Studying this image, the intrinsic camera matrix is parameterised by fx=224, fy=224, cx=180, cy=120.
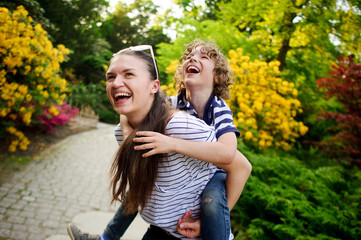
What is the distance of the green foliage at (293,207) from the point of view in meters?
2.35

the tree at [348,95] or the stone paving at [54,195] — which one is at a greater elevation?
the tree at [348,95]

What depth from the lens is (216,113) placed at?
4.55ft

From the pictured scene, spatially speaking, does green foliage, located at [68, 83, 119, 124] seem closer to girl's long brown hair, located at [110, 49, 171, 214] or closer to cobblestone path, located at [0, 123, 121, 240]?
cobblestone path, located at [0, 123, 121, 240]

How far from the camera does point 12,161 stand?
4684 millimetres

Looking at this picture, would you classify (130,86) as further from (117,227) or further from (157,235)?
(117,227)

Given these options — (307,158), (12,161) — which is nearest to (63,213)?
(12,161)

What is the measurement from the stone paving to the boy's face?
2554mm

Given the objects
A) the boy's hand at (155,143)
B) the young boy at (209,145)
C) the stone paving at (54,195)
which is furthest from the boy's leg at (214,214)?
the stone paving at (54,195)

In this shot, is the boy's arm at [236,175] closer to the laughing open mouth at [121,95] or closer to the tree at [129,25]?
the laughing open mouth at [121,95]

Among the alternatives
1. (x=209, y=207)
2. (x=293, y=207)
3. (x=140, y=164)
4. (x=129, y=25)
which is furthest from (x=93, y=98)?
(x=209, y=207)

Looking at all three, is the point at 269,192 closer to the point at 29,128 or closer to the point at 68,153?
the point at 68,153

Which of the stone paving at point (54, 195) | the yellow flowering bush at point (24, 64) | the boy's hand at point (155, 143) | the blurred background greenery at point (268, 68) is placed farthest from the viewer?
the stone paving at point (54, 195)

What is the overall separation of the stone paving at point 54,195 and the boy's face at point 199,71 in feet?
8.38

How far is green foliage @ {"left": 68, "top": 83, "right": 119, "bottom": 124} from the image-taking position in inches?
442
